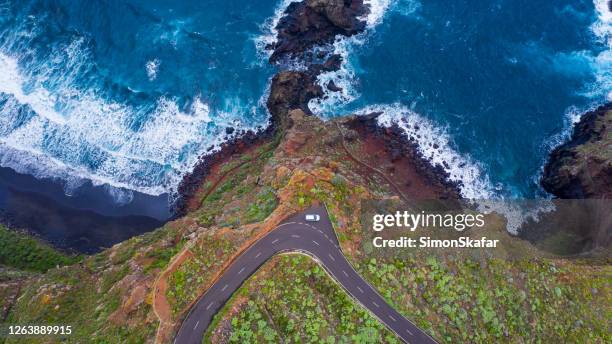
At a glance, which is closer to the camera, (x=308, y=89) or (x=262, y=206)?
(x=262, y=206)

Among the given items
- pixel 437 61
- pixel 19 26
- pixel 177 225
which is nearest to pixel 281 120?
pixel 177 225

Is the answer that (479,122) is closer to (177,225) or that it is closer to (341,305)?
(341,305)

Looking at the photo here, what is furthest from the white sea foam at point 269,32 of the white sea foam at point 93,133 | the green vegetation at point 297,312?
the green vegetation at point 297,312

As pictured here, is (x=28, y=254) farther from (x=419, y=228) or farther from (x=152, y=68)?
(x=419, y=228)

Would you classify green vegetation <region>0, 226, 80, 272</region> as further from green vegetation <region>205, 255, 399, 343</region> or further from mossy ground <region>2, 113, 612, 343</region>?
green vegetation <region>205, 255, 399, 343</region>

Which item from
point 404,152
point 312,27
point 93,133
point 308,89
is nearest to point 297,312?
point 404,152

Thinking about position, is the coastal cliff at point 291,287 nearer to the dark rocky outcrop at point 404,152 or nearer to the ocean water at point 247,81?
the dark rocky outcrop at point 404,152
